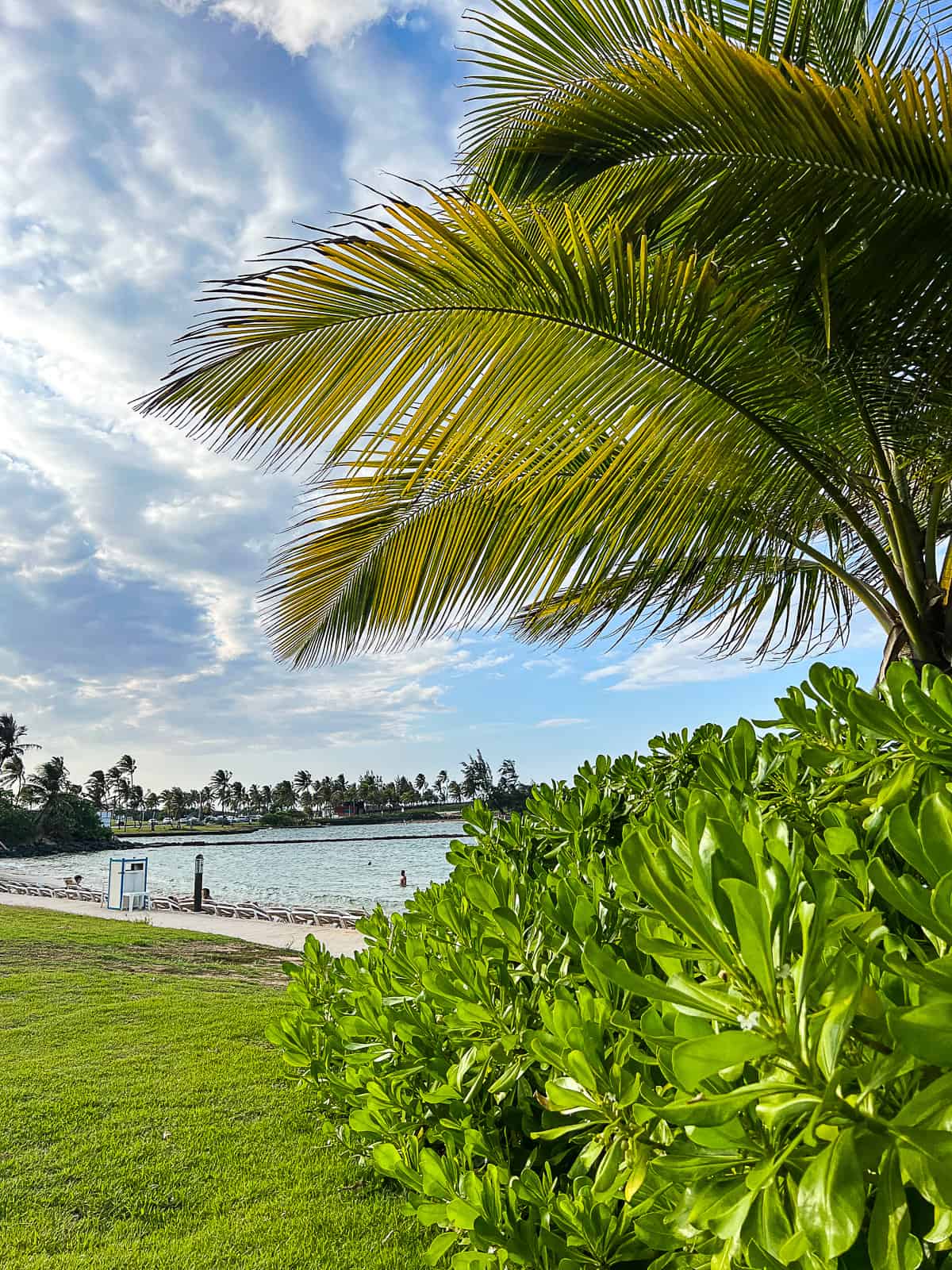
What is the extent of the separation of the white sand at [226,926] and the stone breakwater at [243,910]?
0.83 feet

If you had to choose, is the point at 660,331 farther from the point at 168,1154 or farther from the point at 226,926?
the point at 226,926

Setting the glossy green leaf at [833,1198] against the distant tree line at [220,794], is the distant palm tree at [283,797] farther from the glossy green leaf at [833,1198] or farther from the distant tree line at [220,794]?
the glossy green leaf at [833,1198]

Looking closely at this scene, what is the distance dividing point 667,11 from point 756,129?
61.4 inches

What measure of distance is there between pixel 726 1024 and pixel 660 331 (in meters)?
2.32

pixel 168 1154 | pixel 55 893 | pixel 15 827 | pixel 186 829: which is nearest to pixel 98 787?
pixel 186 829

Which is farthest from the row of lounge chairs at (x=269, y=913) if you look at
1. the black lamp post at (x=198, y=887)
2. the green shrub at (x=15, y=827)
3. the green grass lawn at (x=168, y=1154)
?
the green shrub at (x=15, y=827)

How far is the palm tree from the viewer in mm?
2449

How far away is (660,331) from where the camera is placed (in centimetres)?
256

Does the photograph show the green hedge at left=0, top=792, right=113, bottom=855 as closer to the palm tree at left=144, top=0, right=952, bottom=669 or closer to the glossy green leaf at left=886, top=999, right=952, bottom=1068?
the palm tree at left=144, top=0, right=952, bottom=669

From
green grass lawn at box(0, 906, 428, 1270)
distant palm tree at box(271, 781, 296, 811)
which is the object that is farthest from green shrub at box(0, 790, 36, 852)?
green grass lawn at box(0, 906, 428, 1270)

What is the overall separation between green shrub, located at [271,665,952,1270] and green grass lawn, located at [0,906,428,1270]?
53.2 inches

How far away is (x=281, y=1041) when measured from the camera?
3.57m

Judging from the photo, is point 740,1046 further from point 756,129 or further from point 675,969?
point 756,129

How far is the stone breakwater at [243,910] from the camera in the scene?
17.5 metres
